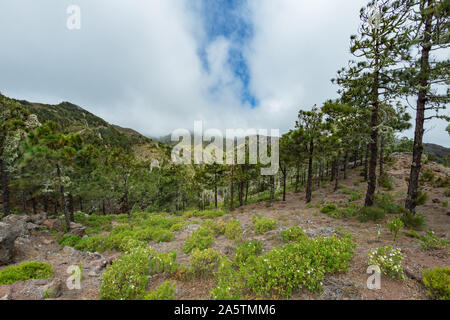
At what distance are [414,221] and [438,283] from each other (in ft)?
21.5

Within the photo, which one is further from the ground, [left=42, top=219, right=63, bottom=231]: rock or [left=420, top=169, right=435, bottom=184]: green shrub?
[left=420, top=169, right=435, bottom=184]: green shrub

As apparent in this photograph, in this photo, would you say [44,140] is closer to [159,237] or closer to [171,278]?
[159,237]

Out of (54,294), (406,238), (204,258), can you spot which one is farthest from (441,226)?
(54,294)

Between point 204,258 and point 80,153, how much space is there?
58.0 ft

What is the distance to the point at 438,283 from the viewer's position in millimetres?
4020

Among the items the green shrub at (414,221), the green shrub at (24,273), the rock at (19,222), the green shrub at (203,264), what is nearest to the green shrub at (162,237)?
the green shrub at (24,273)

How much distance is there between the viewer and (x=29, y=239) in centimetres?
1154

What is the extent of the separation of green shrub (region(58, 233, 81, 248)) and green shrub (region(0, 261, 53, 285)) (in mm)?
5920

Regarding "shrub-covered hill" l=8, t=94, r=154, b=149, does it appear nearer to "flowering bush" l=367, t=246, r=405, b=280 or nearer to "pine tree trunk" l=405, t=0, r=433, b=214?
"flowering bush" l=367, t=246, r=405, b=280

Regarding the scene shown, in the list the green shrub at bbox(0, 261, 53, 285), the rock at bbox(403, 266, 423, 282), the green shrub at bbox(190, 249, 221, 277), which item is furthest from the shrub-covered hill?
the rock at bbox(403, 266, 423, 282)

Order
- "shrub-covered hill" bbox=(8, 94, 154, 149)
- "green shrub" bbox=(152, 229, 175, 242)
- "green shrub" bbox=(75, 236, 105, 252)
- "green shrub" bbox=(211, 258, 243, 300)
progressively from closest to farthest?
"green shrub" bbox=(211, 258, 243, 300), "green shrub" bbox=(75, 236, 105, 252), "green shrub" bbox=(152, 229, 175, 242), "shrub-covered hill" bbox=(8, 94, 154, 149)

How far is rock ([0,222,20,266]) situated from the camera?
845cm

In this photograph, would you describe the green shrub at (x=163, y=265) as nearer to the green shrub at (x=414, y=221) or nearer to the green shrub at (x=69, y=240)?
the green shrub at (x=69, y=240)
